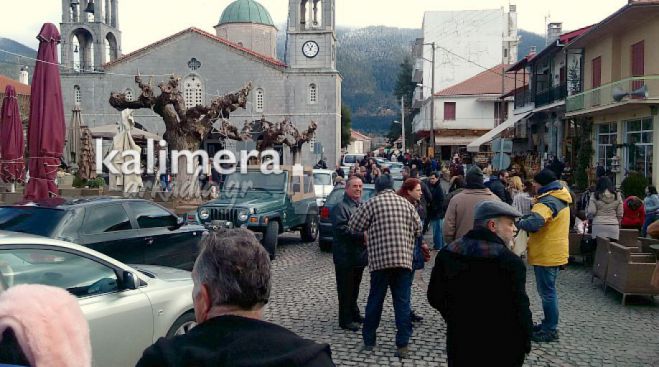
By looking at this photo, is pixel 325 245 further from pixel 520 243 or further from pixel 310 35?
pixel 310 35

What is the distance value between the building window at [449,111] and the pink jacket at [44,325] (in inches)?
2047

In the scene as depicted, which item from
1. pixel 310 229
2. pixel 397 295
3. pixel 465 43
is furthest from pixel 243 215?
pixel 465 43

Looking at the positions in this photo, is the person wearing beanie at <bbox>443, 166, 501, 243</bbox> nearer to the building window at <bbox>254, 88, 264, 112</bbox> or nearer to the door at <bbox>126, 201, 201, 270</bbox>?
the door at <bbox>126, 201, 201, 270</bbox>

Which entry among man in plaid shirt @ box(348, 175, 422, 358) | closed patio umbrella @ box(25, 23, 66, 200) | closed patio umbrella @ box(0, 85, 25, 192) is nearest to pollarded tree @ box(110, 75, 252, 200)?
closed patio umbrella @ box(0, 85, 25, 192)

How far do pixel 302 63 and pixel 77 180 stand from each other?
31.2 meters

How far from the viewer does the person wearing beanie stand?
277 inches

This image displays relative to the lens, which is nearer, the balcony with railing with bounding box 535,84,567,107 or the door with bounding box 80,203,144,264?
the door with bounding box 80,203,144,264

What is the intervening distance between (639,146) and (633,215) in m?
13.3

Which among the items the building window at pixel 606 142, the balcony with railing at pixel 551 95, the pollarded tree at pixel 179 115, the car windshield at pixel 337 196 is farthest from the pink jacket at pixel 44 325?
the balcony with railing at pixel 551 95

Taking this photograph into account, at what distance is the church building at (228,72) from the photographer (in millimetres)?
49188

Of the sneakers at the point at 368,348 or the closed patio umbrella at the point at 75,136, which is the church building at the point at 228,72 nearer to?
the closed patio umbrella at the point at 75,136

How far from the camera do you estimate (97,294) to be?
16.0 ft

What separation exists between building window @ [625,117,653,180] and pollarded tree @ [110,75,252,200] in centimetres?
1537

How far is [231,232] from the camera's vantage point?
2.45 m
